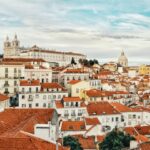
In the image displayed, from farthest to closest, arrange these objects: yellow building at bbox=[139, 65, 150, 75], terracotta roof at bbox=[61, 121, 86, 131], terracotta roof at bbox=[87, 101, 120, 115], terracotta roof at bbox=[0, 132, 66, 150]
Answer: yellow building at bbox=[139, 65, 150, 75], terracotta roof at bbox=[87, 101, 120, 115], terracotta roof at bbox=[61, 121, 86, 131], terracotta roof at bbox=[0, 132, 66, 150]

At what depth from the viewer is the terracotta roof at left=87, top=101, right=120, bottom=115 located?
51259 mm

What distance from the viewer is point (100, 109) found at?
51.9 m

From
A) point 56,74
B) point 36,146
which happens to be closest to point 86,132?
point 36,146

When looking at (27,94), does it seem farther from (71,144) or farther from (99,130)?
(71,144)

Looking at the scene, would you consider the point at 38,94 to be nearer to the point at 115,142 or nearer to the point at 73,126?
the point at 73,126

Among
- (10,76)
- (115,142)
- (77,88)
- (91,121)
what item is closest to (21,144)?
(115,142)

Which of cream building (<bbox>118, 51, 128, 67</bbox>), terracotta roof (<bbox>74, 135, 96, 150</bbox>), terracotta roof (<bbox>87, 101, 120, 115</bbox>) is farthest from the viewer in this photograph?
cream building (<bbox>118, 51, 128, 67</bbox>)

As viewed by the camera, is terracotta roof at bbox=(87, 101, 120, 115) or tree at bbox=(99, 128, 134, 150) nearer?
tree at bbox=(99, 128, 134, 150)

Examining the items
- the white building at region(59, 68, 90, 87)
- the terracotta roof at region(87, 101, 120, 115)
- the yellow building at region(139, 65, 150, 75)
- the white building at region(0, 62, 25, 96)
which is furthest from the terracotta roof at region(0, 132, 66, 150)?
the yellow building at region(139, 65, 150, 75)

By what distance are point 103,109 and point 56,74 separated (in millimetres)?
26159

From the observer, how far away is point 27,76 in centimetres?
7131

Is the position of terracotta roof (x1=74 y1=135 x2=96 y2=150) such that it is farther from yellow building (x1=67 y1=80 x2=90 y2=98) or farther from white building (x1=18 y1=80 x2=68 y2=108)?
yellow building (x1=67 y1=80 x2=90 y2=98)

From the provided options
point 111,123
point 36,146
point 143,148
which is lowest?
point 111,123

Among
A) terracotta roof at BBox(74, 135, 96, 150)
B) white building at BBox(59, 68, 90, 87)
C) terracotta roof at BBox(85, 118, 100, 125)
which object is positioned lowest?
terracotta roof at BBox(74, 135, 96, 150)
